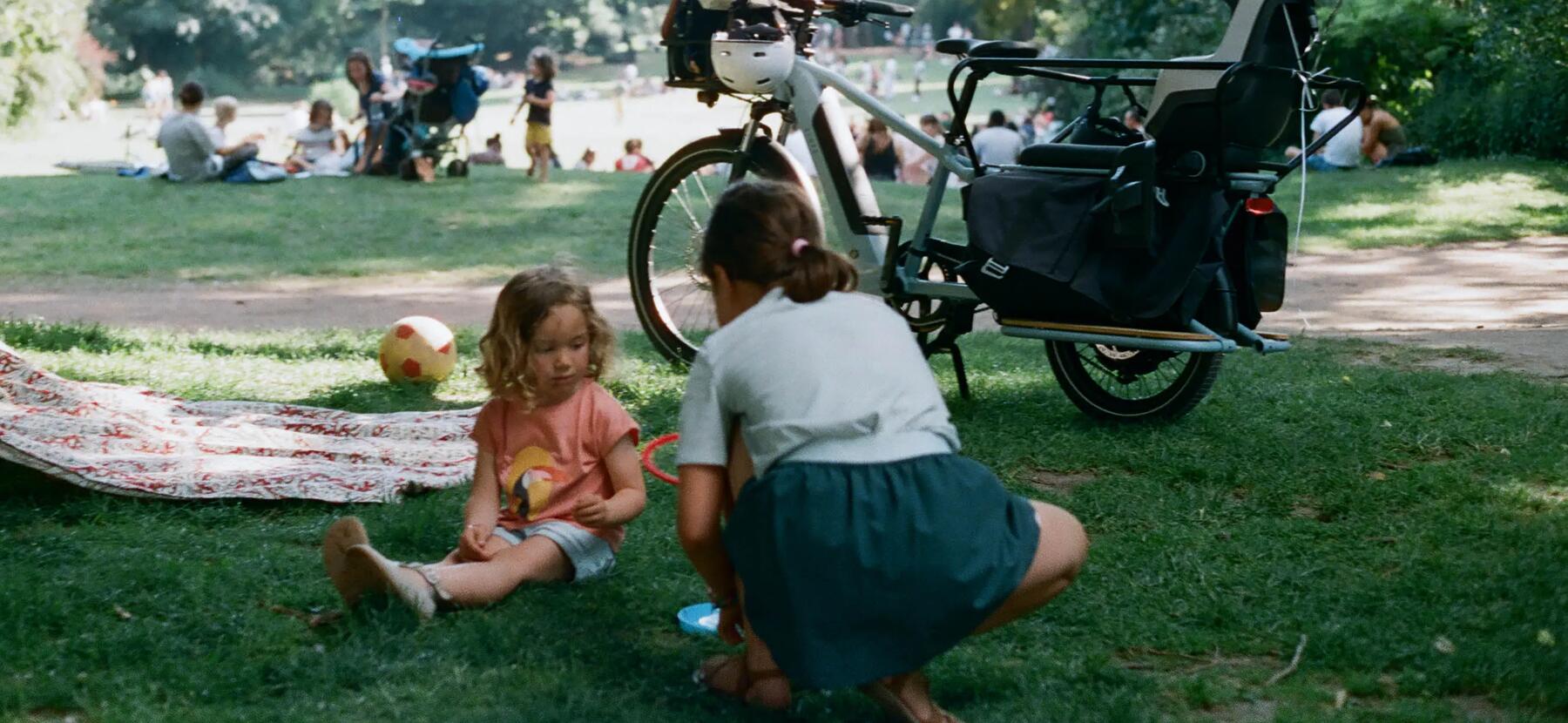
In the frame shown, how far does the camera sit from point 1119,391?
574cm

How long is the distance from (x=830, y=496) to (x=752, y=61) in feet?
11.1

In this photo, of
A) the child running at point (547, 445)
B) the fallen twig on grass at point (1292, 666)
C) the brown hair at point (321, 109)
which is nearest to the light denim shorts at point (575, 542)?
the child running at point (547, 445)

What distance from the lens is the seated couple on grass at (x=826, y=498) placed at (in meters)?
2.86

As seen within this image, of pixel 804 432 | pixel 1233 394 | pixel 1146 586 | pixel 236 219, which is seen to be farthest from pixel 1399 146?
pixel 804 432

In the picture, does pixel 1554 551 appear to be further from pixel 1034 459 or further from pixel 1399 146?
pixel 1399 146

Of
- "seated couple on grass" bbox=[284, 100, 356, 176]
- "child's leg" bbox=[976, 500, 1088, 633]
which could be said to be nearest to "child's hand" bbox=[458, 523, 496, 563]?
"child's leg" bbox=[976, 500, 1088, 633]

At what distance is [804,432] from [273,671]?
1208 mm

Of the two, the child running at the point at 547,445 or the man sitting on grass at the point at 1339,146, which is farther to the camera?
the man sitting on grass at the point at 1339,146

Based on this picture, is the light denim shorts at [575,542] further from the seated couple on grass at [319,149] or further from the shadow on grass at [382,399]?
the seated couple on grass at [319,149]

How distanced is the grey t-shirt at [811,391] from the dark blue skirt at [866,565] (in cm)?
5

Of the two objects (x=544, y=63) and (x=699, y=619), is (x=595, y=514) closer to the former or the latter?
(x=699, y=619)

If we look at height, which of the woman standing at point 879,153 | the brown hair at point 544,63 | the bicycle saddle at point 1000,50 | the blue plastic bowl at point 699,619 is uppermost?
the bicycle saddle at point 1000,50

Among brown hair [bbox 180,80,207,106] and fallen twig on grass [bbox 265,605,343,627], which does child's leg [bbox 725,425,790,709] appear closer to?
fallen twig on grass [bbox 265,605,343,627]

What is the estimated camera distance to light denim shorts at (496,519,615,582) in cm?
381
